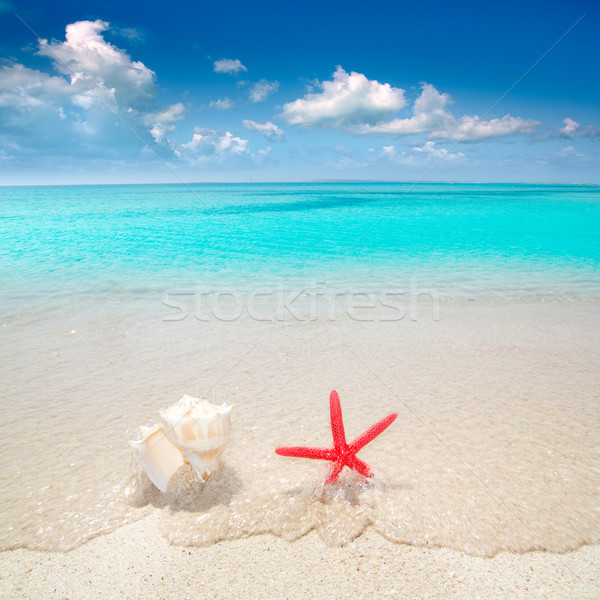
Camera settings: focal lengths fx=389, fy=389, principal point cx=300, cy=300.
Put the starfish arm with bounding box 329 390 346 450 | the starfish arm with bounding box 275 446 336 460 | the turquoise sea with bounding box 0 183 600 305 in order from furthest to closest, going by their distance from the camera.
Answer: the turquoise sea with bounding box 0 183 600 305
the starfish arm with bounding box 329 390 346 450
the starfish arm with bounding box 275 446 336 460

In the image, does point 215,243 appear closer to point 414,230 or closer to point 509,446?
point 414,230

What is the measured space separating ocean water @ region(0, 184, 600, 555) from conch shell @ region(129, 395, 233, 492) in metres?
0.13

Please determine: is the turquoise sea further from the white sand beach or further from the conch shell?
the conch shell

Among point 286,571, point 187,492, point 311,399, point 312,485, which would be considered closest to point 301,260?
point 311,399

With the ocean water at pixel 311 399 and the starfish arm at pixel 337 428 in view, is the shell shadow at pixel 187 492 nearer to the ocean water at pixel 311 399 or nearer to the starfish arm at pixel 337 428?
the ocean water at pixel 311 399

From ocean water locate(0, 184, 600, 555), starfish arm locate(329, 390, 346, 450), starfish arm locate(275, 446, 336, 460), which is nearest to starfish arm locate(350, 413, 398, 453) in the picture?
starfish arm locate(329, 390, 346, 450)

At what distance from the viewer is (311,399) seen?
3.88m

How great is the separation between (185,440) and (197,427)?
0.12m

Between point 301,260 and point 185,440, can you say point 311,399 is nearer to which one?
point 185,440

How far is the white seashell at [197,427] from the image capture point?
2.31 meters

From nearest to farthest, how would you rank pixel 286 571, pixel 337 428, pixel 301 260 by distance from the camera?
pixel 286 571 → pixel 337 428 → pixel 301 260

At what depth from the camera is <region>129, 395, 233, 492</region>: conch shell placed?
232cm

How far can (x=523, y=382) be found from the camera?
13.8ft

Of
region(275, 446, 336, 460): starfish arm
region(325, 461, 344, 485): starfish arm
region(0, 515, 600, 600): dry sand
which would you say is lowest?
region(0, 515, 600, 600): dry sand
